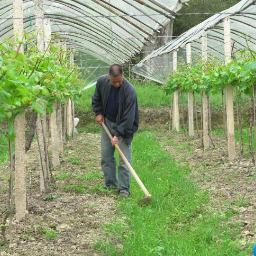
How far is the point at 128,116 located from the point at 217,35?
9000mm

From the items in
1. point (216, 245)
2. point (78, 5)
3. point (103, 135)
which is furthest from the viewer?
point (78, 5)

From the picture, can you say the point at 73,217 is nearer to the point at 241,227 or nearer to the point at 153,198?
the point at 153,198

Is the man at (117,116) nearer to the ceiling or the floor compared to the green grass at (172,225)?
nearer to the ceiling

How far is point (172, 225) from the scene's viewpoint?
511cm

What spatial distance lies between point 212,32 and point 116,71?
8.78 m

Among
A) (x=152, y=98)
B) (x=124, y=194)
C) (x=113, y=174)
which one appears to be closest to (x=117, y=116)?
(x=113, y=174)

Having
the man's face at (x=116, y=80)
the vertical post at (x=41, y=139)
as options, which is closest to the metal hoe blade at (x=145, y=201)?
the vertical post at (x=41, y=139)

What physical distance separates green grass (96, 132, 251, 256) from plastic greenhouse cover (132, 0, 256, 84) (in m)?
2.34

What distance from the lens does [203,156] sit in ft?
29.6

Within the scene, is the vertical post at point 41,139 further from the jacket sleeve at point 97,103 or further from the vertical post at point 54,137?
the vertical post at point 54,137

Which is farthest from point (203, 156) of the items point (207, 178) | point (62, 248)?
point (62, 248)

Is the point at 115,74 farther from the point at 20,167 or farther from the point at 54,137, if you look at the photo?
the point at 54,137

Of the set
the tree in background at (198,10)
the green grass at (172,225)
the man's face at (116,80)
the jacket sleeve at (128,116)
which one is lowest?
the green grass at (172,225)

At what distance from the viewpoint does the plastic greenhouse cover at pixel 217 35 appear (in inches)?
354
